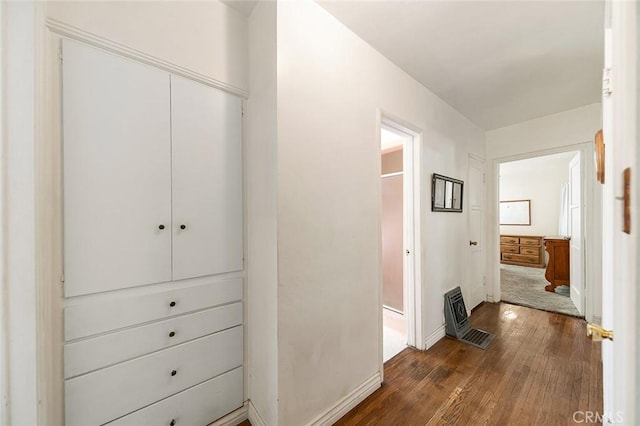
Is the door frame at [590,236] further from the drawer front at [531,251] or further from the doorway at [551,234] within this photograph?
the drawer front at [531,251]

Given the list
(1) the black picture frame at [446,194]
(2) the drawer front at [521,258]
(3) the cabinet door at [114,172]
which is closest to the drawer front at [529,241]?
(2) the drawer front at [521,258]

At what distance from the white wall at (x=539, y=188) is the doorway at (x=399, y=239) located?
4367mm

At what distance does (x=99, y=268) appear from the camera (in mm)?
1104

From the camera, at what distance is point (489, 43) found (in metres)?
1.83

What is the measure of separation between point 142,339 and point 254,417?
0.84 metres

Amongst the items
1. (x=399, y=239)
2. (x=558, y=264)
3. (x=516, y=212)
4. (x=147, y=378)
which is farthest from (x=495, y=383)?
(x=516, y=212)

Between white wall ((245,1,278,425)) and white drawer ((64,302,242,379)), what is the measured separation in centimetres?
19

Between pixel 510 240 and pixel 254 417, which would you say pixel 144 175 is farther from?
pixel 510 240

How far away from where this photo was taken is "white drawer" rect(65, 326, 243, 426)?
1064 mm

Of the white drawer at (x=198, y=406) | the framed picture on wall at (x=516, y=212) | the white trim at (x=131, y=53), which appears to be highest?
the white trim at (x=131, y=53)

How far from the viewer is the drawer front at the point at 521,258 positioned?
6.07 metres

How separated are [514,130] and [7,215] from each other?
4832 mm

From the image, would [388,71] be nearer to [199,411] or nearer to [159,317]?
[159,317]

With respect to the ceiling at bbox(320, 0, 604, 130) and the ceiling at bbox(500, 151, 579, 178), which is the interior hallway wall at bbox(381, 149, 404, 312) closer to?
the ceiling at bbox(320, 0, 604, 130)
